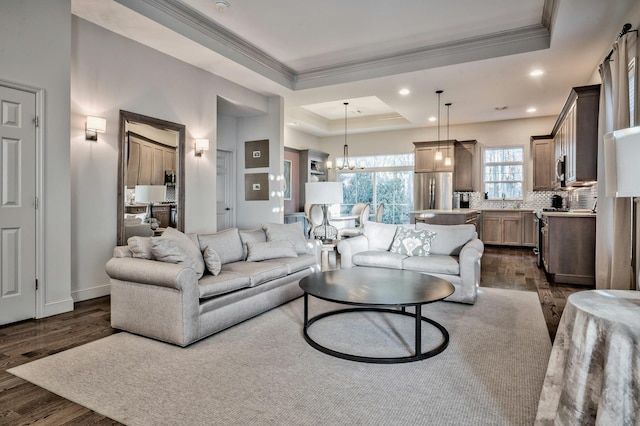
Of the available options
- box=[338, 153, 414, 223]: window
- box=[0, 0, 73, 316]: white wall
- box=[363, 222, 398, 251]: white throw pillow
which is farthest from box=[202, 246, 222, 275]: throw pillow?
box=[338, 153, 414, 223]: window

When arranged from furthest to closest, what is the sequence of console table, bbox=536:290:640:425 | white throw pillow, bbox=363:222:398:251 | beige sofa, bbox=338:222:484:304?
white throw pillow, bbox=363:222:398:251
beige sofa, bbox=338:222:484:304
console table, bbox=536:290:640:425

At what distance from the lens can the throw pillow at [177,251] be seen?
299 cm

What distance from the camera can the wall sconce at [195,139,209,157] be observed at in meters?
5.39

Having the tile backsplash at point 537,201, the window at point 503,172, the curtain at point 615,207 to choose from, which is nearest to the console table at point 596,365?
the curtain at point 615,207

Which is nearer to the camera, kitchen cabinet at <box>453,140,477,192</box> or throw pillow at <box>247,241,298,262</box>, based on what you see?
throw pillow at <box>247,241,298,262</box>

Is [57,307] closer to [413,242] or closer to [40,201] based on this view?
[40,201]

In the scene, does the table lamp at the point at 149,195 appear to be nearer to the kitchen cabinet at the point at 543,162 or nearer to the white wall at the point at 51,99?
the white wall at the point at 51,99

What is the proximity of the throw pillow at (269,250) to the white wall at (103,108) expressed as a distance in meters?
1.70

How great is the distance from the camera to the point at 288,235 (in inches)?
177

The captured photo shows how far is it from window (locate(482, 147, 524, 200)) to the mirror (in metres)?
7.01

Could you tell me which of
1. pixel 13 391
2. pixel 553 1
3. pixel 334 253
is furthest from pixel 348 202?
pixel 13 391

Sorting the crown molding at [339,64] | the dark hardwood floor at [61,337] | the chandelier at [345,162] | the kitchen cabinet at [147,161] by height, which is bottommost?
the dark hardwood floor at [61,337]

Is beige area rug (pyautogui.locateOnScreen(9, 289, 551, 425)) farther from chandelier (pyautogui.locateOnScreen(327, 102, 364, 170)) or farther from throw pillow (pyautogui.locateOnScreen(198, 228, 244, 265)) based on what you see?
chandelier (pyautogui.locateOnScreen(327, 102, 364, 170))

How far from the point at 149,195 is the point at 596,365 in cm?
474
